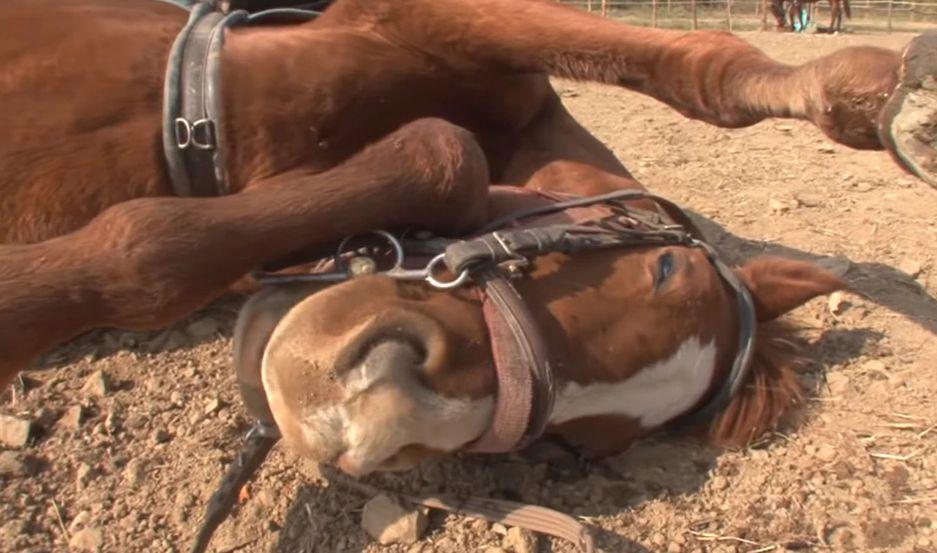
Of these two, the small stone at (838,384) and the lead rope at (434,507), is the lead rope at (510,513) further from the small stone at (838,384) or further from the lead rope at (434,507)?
the small stone at (838,384)

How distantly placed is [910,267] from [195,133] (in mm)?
2735

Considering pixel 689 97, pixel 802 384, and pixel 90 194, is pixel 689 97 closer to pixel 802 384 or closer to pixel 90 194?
pixel 802 384

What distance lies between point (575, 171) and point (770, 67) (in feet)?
2.06

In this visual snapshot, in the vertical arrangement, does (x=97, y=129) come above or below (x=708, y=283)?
above

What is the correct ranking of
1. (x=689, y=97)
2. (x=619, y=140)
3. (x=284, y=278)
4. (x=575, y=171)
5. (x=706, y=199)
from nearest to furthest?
(x=284, y=278), (x=689, y=97), (x=575, y=171), (x=706, y=199), (x=619, y=140)

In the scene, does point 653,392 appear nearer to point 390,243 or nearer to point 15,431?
point 390,243

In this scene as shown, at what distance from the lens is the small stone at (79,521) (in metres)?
2.39

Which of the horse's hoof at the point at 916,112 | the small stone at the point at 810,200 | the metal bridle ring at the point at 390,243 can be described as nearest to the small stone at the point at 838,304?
the small stone at the point at 810,200

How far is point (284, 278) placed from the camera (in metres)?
1.97

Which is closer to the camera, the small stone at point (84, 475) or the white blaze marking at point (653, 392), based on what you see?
the white blaze marking at point (653, 392)

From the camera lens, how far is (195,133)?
232 cm

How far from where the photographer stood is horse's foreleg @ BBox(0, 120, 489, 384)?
171 cm

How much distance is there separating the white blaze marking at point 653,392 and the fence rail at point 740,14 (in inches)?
891

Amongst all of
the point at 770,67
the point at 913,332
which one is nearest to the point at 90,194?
the point at 770,67
